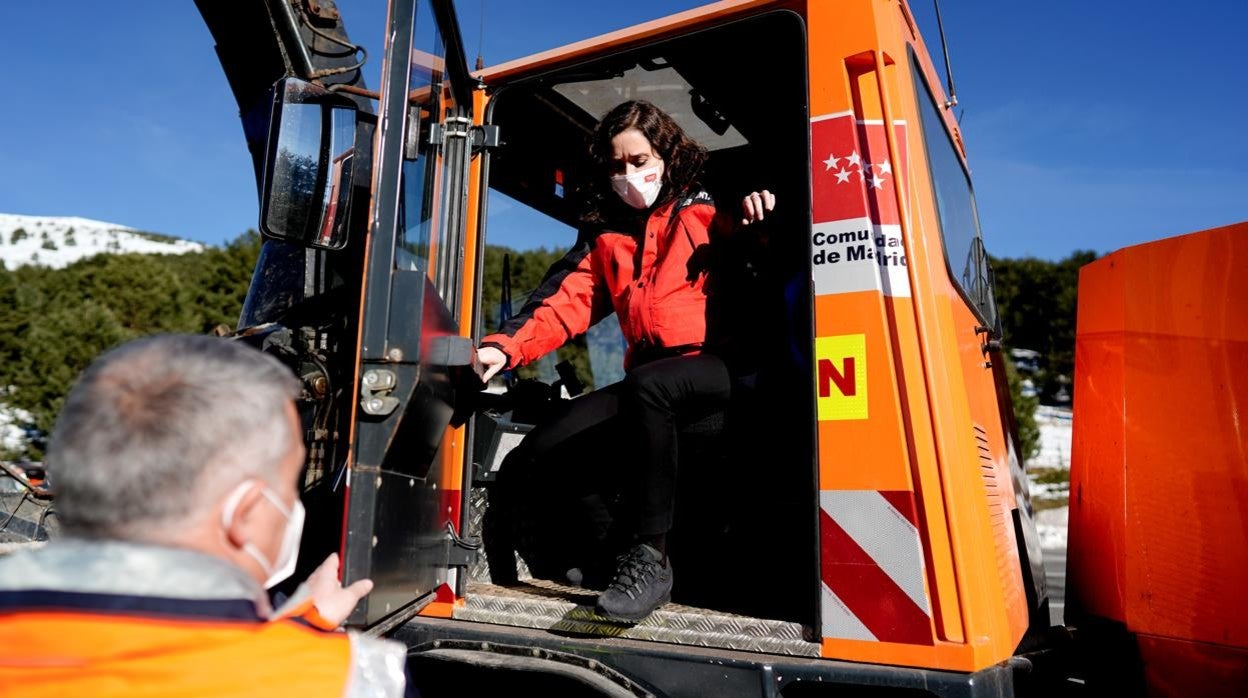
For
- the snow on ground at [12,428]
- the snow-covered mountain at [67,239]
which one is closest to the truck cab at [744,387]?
the snow on ground at [12,428]

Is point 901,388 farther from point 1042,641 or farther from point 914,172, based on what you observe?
point 1042,641

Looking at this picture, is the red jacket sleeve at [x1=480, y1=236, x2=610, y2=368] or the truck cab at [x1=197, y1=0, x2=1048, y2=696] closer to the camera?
the truck cab at [x1=197, y1=0, x2=1048, y2=696]

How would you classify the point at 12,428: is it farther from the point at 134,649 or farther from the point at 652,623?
the point at 134,649

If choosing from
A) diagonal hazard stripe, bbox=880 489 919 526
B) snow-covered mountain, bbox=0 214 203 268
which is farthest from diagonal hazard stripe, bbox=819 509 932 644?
snow-covered mountain, bbox=0 214 203 268

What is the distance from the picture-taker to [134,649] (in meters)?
0.90

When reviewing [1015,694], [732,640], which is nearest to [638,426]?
[732,640]

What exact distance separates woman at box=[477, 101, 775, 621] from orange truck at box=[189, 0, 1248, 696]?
158 mm

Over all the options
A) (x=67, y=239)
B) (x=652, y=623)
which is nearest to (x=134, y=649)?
(x=652, y=623)

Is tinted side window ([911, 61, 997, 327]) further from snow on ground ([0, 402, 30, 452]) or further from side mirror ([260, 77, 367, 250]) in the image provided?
snow on ground ([0, 402, 30, 452])

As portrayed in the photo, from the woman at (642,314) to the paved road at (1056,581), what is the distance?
14.5 ft

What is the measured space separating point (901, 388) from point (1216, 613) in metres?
0.95

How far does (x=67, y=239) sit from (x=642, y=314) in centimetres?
4951

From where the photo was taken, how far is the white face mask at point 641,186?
9.55 feet

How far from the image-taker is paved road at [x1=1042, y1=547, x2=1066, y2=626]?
280 inches
